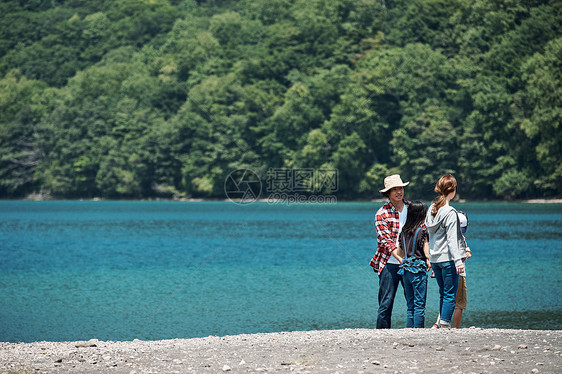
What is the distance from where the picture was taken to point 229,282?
2486cm

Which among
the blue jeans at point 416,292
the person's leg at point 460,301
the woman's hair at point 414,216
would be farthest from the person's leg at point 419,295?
the woman's hair at point 414,216

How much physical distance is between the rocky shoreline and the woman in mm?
702

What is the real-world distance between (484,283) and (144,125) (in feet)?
286

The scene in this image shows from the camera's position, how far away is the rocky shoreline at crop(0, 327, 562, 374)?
9.05 meters

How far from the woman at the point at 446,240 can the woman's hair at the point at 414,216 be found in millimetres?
91

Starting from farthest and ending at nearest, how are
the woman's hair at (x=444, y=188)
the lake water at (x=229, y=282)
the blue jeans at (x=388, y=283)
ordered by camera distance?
the lake water at (x=229, y=282) → the blue jeans at (x=388, y=283) → the woman's hair at (x=444, y=188)

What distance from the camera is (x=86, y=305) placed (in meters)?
20.1

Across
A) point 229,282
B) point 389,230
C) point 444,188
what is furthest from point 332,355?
point 229,282

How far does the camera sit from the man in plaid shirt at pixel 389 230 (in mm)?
10547

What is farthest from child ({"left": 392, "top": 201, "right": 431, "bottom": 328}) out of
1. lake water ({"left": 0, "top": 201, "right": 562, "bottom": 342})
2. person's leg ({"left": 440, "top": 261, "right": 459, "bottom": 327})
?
lake water ({"left": 0, "top": 201, "right": 562, "bottom": 342})

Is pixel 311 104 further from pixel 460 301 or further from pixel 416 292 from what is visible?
pixel 416 292

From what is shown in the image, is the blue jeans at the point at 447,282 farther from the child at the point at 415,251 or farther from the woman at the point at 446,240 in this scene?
the child at the point at 415,251

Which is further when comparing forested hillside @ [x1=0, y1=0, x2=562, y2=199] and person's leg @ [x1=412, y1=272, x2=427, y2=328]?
forested hillside @ [x1=0, y1=0, x2=562, y2=199]

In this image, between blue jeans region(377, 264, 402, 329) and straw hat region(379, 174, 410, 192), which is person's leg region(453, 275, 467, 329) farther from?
straw hat region(379, 174, 410, 192)
